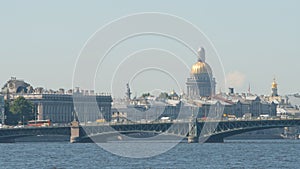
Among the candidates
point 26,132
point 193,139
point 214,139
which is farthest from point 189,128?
point 26,132

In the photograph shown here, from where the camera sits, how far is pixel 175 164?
101875mm

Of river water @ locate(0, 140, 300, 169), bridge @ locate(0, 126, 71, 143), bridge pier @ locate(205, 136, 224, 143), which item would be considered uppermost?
bridge @ locate(0, 126, 71, 143)

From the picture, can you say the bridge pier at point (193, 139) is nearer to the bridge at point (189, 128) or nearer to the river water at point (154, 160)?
the bridge at point (189, 128)

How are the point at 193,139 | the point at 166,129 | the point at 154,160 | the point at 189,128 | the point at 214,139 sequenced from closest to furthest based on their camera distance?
the point at 154,160
the point at 166,129
the point at 193,139
the point at 214,139
the point at 189,128

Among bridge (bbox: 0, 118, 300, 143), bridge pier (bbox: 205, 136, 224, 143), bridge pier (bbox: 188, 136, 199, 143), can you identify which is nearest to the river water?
bridge (bbox: 0, 118, 300, 143)

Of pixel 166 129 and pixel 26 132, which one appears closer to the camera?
pixel 26 132

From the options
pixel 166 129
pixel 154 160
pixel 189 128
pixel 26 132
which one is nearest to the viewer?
pixel 154 160

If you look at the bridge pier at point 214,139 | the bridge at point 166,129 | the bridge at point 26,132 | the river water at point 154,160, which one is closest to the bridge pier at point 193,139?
the bridge at point 166,129

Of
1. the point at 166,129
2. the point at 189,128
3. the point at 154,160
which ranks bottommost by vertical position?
the point at 154,160

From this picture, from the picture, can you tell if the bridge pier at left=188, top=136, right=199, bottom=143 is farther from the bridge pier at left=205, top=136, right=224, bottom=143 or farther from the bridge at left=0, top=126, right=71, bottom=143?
the bridge at left=0, top=126, right=71, bottom=143

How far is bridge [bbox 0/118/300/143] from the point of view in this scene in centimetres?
15675

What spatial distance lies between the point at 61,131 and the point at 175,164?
6072cm

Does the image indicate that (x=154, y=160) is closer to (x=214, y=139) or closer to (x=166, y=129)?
(x=166, y=129)

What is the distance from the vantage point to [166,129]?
538 ft
